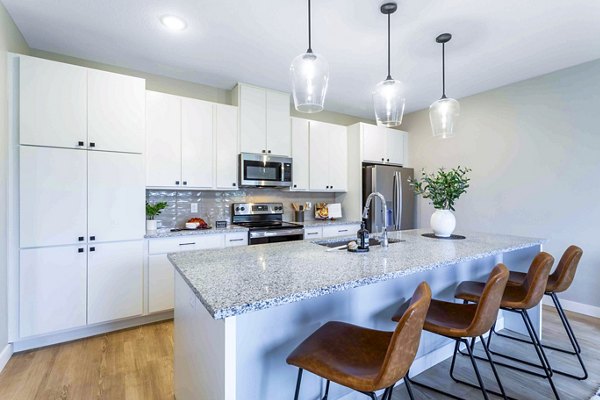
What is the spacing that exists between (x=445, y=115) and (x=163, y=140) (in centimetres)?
269

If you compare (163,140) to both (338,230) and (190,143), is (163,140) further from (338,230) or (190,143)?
(338,230)

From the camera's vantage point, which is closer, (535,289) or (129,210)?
(535,289)

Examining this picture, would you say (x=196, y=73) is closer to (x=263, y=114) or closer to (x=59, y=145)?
(x=263, y=114)

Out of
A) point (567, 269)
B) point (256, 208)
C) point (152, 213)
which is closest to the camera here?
point (567, 269)

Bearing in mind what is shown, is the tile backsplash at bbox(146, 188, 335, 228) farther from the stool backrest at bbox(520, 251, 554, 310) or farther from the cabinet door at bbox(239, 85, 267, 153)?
the stool backrest at bbox(520, 251, 554, 310)

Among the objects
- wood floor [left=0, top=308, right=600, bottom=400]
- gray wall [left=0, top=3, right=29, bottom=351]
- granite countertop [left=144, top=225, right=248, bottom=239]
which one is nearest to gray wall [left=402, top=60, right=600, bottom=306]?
wood floor [left=0, top=308, right=600, bottom=400]

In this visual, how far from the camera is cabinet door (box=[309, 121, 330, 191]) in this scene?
4027mm

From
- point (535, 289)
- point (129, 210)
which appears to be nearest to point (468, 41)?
point (535, 289)

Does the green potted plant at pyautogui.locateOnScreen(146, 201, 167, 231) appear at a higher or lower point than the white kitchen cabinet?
lower

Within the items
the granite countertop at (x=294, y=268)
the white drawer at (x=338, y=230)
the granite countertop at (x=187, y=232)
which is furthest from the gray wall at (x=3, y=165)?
the white drawer at (x=338, y=230)

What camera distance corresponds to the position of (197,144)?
126 inches

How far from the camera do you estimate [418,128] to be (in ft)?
15.1

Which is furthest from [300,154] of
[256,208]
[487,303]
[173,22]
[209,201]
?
[487,303]

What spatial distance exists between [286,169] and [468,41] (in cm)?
226
